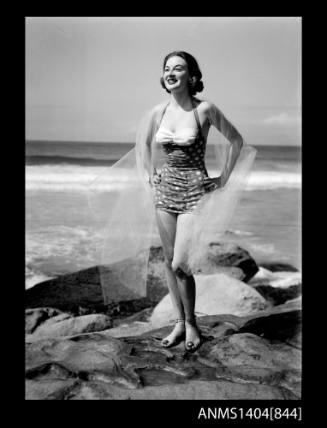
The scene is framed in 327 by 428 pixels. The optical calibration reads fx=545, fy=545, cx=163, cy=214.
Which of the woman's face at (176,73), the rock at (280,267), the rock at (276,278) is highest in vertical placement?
the woman's face at (176,73)

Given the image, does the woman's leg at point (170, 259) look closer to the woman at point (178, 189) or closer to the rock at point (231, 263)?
the woman at point (178, 189)

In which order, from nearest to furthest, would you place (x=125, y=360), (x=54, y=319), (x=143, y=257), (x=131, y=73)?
1. (x=125, y=360)
2. (x=143, y=257)
3. (x=131, y=73)
4. (x=54, y=319)

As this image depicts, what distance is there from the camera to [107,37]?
327 centimetres

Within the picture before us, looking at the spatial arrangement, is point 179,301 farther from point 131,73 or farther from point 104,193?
point 131,73

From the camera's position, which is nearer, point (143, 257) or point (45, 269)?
point (143, 257)

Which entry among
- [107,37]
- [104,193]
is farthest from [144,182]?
[107,37]

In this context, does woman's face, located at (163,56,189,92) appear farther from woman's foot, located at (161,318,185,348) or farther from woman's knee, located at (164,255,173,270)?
woman's foot, located at (161,318,185,348)

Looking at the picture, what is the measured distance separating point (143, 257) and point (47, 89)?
119 centimetres

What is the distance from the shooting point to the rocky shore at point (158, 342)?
9.36ft

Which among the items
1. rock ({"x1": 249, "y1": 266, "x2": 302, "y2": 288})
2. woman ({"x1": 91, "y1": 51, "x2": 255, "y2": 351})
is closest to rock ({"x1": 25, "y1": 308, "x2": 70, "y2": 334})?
woman ({"x1": 91, "y1": 51, "x2": 255, "y2": 351})

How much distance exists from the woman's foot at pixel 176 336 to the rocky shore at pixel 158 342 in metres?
0.04

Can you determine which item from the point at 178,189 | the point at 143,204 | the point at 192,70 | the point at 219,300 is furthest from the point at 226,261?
the point at 192,70

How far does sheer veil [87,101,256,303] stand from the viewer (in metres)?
2.96

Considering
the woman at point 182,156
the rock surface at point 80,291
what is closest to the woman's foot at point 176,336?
the woman at point 182,156
